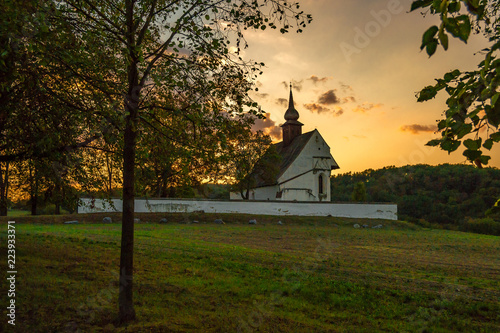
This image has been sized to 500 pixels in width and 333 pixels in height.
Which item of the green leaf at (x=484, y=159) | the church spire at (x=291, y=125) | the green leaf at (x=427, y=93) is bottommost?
the green leaf at (x=484, y=159)

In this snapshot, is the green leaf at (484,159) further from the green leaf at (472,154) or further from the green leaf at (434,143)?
the green leaf at (434,143)

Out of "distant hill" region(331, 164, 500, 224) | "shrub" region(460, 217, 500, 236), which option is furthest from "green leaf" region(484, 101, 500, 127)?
"distant hill" region(331, 164, 500, 224)

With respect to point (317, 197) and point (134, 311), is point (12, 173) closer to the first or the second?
point (134, 311)

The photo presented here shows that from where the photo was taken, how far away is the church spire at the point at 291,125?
195ft

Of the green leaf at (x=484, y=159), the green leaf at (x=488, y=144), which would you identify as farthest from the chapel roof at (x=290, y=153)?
the green leaf at (x=484, y=159)

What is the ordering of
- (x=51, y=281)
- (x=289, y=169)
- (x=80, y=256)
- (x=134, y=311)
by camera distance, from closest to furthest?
(x=134, y=311) < (x=51, y=281) < (x=80, y=256) < (x=289, y=169)

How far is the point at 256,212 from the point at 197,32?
29.8m

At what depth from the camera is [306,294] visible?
833 centimetres

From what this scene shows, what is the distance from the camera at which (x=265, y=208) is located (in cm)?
3672

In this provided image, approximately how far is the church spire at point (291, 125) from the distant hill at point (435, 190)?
673 inches

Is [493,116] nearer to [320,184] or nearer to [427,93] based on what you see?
[427,93]

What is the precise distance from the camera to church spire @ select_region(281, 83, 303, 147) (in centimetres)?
5941

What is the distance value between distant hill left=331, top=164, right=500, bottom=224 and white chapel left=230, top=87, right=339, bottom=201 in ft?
52.0

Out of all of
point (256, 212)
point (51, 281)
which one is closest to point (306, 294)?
point (51, 281)
